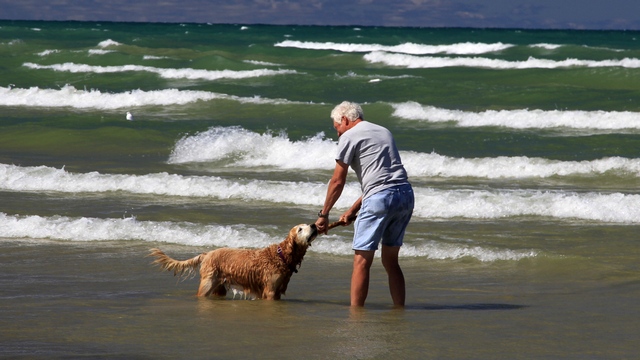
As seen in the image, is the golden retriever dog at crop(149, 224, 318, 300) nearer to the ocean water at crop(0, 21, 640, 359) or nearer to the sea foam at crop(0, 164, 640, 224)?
the ocean water at crop(0, 21, 640, 359)

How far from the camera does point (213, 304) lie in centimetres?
668

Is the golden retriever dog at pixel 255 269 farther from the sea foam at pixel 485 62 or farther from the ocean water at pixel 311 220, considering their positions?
the sea foam at pixel 485 62

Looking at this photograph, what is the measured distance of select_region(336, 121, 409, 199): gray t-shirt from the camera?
6.20m

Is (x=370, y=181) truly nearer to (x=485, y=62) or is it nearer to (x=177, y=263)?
(x=177, y=263)

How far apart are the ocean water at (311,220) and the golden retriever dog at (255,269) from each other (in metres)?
0.13

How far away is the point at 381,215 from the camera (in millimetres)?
6242

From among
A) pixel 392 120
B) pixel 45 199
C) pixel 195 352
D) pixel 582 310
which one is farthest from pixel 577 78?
pixel 195 352

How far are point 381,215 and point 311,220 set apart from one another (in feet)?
14.9

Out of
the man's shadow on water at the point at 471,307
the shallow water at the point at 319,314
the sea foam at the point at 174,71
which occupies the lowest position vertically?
the man's shadow on water at the point at 471,307

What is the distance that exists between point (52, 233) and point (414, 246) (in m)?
3.96

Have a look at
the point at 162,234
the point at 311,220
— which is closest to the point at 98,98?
the point at 311,220

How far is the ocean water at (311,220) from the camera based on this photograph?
5.64 metres

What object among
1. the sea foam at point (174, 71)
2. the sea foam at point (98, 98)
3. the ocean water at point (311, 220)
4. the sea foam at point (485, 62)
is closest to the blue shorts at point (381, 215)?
the ocean water at point (311, 220)

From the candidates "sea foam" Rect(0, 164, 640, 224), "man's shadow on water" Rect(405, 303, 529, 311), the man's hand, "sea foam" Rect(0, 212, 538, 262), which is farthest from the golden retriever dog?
"sea foam" Rect(0, 164, 640, 224)
